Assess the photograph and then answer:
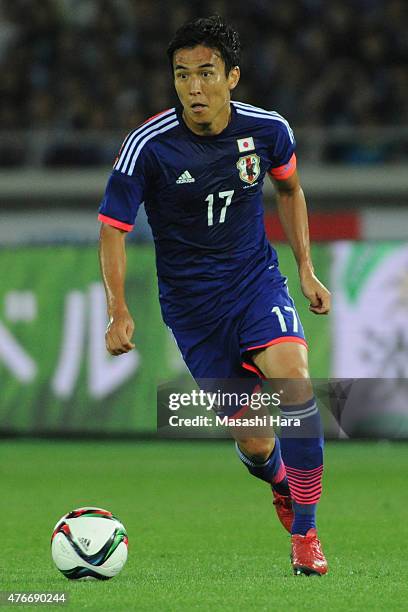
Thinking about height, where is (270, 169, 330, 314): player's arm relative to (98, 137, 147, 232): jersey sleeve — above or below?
below

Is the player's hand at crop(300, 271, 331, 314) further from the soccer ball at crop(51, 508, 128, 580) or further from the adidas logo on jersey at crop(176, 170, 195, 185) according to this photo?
the soccer ball at crop(51, 508, 128, 580)

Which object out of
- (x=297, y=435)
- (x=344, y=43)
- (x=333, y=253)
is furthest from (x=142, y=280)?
(x=297, y=435)

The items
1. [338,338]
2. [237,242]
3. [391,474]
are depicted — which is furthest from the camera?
[338,338]

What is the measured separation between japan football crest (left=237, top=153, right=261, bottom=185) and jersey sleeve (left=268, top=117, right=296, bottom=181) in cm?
11

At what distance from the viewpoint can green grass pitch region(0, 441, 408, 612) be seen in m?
4.85

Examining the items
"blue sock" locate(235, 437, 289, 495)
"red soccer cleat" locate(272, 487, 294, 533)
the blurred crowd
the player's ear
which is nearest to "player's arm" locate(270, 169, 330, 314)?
the player's ear

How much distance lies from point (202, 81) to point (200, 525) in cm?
294

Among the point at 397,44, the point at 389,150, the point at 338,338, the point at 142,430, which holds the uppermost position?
the point at 397,44

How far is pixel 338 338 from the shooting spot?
1216 centimetres

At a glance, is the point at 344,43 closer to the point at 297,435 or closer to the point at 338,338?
the point at 338,338

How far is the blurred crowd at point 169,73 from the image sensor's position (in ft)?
51.2

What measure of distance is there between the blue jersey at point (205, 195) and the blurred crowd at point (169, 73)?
9898 mm

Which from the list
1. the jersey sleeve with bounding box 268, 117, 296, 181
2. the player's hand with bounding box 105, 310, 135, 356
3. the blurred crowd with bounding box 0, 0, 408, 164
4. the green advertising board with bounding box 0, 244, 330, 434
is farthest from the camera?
the blurred crowd with bounding box 0, 0, 408, 164

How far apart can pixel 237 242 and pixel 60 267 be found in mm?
7249
